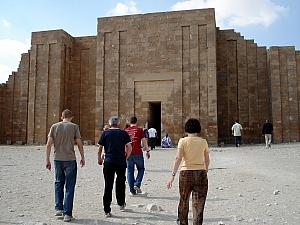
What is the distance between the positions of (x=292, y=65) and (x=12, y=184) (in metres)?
20.4

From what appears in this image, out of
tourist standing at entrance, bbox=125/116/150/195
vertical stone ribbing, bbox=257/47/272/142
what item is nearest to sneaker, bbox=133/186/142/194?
tourist standing at entrance, bbox=125/116/150/195

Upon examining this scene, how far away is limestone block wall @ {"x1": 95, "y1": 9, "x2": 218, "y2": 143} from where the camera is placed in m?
23.1

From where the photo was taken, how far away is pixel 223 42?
25.7m

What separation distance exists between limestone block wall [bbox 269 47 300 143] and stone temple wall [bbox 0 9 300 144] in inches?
2.4

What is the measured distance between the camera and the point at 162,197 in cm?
780

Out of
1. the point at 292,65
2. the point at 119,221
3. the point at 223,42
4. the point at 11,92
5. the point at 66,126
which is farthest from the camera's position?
the point at 11,92

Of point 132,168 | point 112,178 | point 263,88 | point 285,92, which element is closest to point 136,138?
point 132,168

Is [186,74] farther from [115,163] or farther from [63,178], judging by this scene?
[63,178]

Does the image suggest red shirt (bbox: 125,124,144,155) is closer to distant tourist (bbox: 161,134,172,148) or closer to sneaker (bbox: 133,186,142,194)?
sneaker (bbox: 133,186,142,194)

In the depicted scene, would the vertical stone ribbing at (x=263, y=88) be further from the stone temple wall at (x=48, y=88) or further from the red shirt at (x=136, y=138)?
the red shirt at (x=136, y=138)

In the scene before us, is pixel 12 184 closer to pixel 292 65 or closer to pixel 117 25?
pixel 117 25

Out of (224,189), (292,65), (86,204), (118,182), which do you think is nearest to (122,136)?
(118,182)

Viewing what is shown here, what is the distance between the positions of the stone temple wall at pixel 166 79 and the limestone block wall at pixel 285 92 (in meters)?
0.06

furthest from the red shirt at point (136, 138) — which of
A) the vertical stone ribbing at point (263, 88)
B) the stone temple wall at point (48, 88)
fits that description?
the stone temple wall at point (48, 88)
